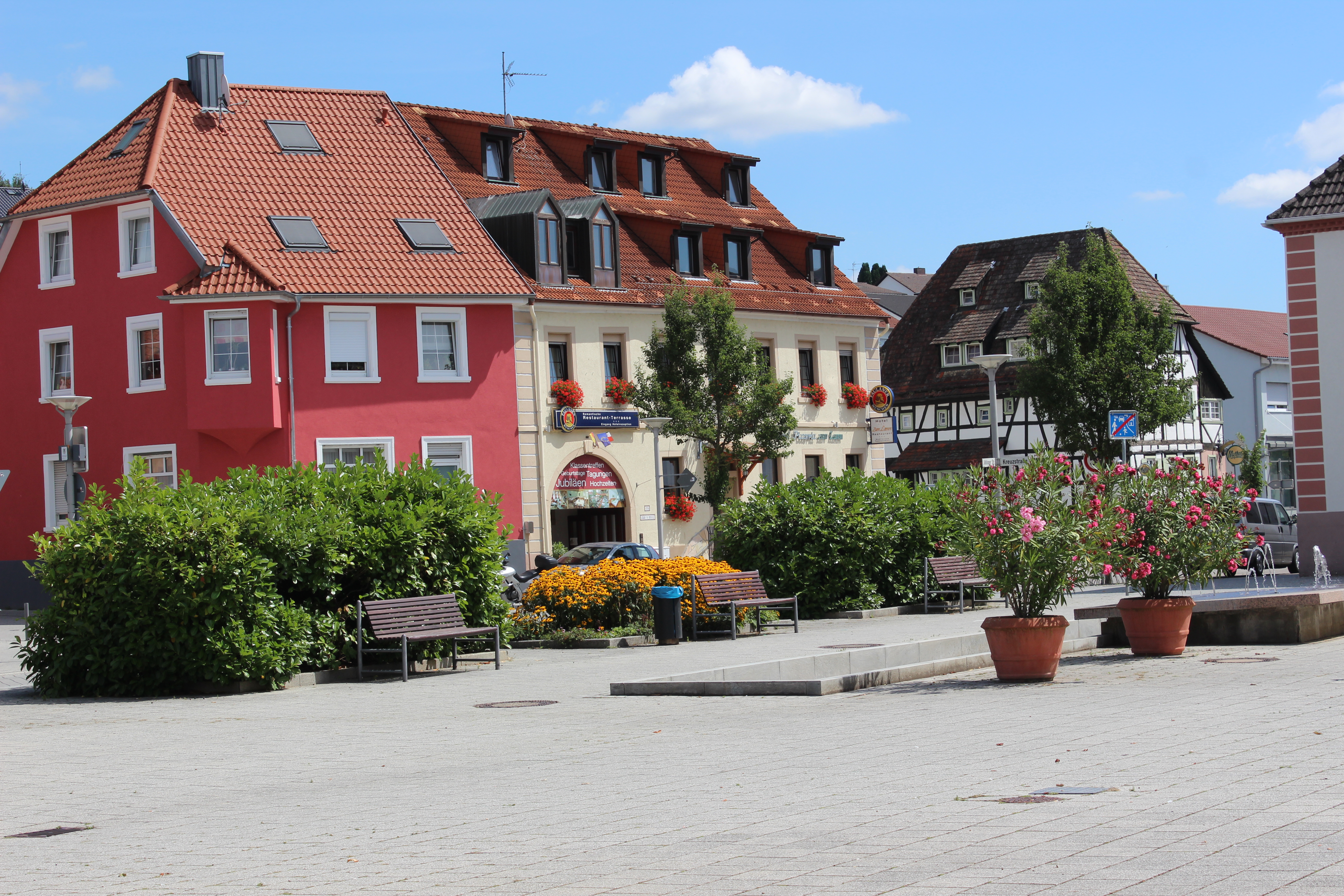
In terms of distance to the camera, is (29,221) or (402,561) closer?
(402,561)

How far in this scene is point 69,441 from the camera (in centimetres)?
2794

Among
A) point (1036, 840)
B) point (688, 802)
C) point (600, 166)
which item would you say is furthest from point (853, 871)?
point (600, 166)

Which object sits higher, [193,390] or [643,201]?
[643,201]

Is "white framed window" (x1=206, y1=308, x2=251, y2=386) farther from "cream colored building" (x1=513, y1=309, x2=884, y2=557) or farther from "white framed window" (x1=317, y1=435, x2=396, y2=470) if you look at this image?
"cream colored building" (x1=513, y1=309, x2=884, y2=557)

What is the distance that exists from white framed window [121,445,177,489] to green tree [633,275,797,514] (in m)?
11.8

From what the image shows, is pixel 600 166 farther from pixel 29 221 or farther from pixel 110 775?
pixel 110 775

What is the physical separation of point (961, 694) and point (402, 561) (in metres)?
7.19

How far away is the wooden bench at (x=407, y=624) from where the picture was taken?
1736 cm

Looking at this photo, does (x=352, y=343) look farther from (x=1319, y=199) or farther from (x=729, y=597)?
(x=1319, y=199)

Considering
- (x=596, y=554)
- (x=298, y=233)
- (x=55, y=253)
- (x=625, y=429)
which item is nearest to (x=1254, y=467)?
(x=625, y=429)

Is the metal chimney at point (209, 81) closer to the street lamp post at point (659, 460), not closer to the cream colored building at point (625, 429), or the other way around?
the cream colored building at point (625, 429)

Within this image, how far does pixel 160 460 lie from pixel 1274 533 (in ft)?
85.7

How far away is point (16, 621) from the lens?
33406mm

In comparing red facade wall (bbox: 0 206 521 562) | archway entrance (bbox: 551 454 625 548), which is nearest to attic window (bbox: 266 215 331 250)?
red facade wall (bbox: 0 206 521 562)
